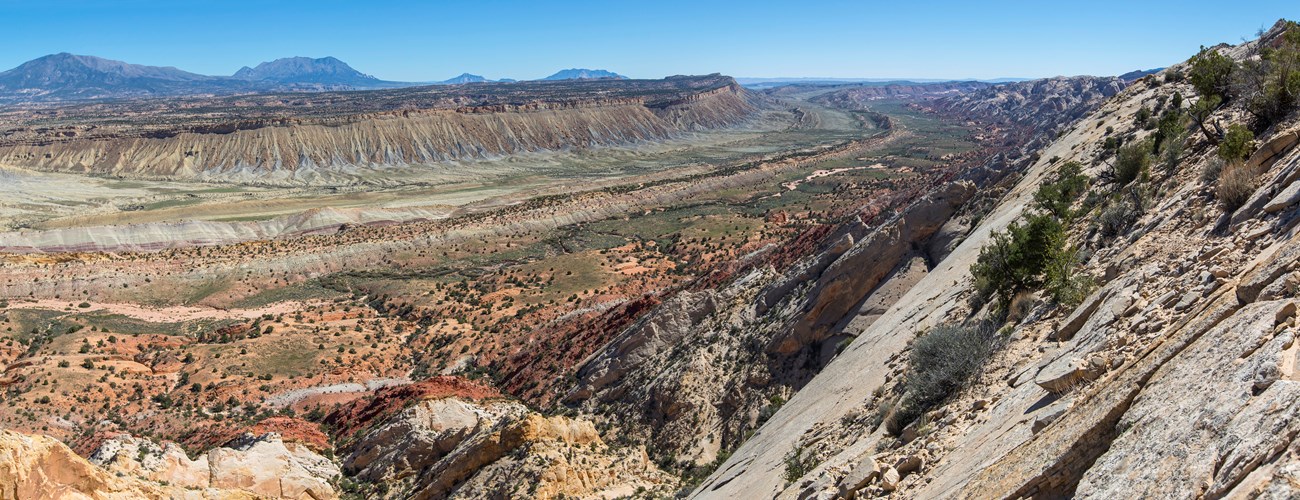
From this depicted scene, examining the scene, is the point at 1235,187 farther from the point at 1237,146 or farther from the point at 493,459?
the point at 493,459

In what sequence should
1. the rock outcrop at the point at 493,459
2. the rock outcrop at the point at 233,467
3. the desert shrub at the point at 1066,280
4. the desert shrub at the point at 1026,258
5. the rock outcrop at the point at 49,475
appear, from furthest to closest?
1. the rock outcrop at the point at 493,459
2. the rock outcrop at the point at 233,467
3. the desert shrub at the point at 1026,258
4. the desert shrub at the point at 1066,280
5. the rock outcrop at the point at 49,475

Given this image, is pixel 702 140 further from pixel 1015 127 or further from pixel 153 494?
pixel 153 494

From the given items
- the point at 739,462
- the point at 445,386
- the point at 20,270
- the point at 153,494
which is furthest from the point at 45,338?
the point at 739,462

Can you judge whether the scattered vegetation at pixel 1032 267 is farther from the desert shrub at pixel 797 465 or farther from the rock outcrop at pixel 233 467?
the rock outcrop at pixel 233 467

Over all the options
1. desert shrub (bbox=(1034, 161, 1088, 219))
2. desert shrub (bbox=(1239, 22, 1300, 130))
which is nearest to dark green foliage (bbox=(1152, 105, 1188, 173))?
desert shrub (bbox=(1239, 22, 1300, 130))

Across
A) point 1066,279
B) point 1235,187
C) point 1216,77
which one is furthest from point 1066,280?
point 1216,77

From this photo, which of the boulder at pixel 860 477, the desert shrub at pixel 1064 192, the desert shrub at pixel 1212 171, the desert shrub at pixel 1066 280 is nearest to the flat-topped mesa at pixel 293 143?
the desert shrub at pixel 1064 192

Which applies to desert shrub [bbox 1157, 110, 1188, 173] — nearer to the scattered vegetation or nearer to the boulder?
the scattered vegetation

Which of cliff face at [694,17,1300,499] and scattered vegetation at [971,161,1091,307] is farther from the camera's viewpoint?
scattered vegetation at [971,161,1091,307]
